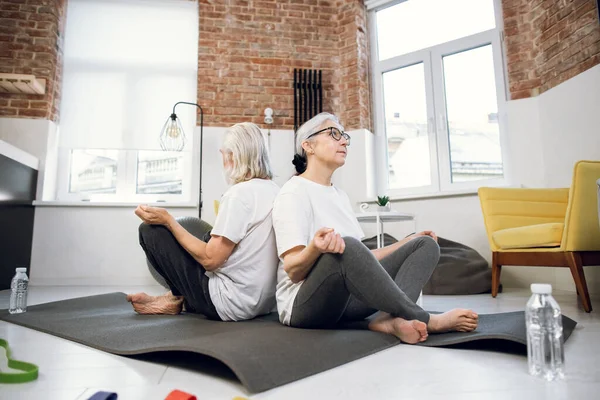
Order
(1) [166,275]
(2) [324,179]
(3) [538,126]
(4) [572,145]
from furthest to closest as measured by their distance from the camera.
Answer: (3) [538,126] < (4) [572,145] < (1) [166,275] < (2) [324,179]

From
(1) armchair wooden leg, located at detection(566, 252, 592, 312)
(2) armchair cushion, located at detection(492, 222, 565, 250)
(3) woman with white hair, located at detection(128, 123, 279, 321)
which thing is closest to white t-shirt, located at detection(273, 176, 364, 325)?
(3) woman with white hair, located at detection(128, 123, 279, 321)

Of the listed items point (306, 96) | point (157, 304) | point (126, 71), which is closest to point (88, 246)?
point (126, 71)

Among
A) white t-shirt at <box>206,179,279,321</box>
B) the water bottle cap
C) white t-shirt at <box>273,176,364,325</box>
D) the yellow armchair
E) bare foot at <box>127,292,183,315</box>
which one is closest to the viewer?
the water bottle cap

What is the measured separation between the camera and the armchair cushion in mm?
2498

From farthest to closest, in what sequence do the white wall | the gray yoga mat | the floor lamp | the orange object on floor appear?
1. the floor lamp
2. the white wall
3. the gray yoga mat
4. the orange object on floor

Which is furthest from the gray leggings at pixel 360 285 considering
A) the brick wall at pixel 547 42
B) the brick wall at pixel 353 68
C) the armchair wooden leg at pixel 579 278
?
the brick wall at pixel 353 68

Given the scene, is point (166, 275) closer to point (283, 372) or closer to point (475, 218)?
point (283, 372)

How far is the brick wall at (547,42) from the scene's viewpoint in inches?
128

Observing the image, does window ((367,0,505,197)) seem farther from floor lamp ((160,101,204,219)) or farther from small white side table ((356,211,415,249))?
floor lamp ((160,101,204,219))

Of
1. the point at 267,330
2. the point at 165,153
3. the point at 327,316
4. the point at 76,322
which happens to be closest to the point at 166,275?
the point at 76,322

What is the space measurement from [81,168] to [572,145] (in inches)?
184

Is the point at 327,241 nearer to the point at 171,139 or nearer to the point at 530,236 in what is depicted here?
the point at 530,236

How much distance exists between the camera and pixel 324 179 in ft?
5.35

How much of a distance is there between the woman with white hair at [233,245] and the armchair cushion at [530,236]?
5.81 feet
